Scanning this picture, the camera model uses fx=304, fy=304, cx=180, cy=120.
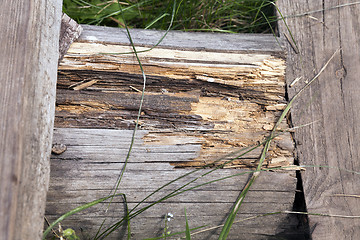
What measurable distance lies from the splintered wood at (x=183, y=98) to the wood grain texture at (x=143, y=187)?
0.06 m

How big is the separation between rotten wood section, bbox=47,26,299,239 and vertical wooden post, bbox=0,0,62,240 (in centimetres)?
27

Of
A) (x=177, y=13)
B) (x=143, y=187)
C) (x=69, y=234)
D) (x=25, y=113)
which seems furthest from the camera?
(x=177, y=13)

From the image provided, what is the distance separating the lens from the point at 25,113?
46.3 inches

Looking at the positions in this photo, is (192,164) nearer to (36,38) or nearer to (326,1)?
(36,38)

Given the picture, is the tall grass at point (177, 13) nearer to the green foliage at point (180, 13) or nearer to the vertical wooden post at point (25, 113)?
the green foliage at point (180, 13)

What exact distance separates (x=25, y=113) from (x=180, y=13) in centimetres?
157

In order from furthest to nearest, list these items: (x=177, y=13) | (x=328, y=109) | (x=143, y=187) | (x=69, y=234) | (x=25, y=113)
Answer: (x=177, y=13)
(x=328, y=109)
(x=143, y=187)
(x=69, y=234)
(x=25, y=113)

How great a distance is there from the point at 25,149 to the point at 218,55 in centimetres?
114

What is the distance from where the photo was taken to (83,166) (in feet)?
5.22

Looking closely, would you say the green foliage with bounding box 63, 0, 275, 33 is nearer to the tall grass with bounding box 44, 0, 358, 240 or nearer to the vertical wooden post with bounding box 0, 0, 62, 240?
the tall grass with bounding box 44, 0, 358, 240

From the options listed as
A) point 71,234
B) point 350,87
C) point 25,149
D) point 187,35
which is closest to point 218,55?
point 187,35

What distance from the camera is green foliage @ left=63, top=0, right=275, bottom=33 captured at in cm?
231

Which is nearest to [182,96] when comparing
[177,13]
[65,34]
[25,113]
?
[65,34]

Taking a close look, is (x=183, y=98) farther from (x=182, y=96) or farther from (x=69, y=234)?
(x=69, y=234)
